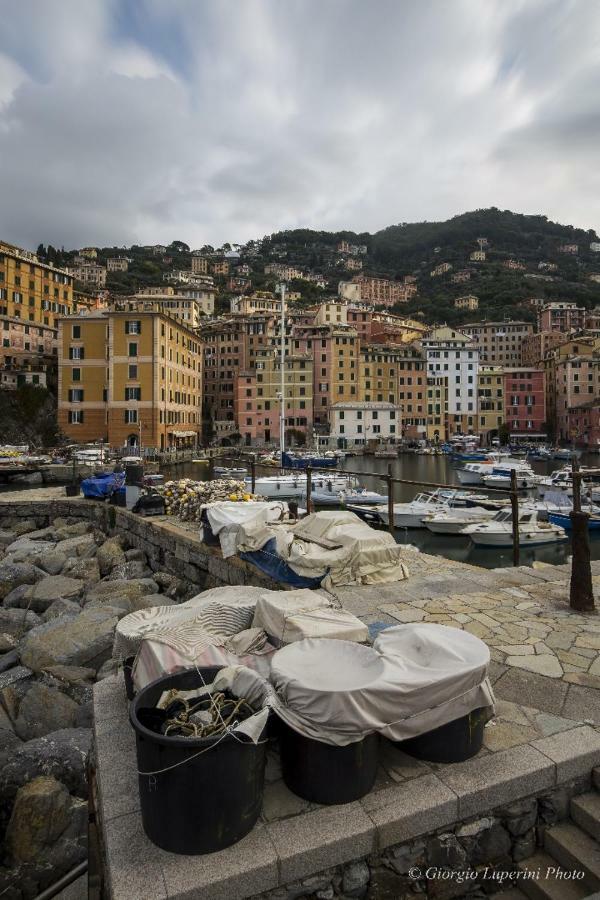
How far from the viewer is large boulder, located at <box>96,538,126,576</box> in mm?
12852

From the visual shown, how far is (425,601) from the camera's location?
5.86 m

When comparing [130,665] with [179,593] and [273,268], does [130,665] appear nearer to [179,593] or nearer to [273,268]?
[179,593]

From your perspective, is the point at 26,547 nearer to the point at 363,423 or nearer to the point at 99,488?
the point at 99,488

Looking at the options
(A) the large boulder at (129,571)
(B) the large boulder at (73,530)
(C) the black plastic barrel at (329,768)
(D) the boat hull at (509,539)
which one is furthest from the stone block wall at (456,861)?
(D) the boat hull at (509,539)

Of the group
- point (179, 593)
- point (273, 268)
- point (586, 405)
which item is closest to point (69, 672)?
point (179, 593)

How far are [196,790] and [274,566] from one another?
15.9ft

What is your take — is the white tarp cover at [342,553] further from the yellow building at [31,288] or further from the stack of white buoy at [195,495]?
the yellow building at [31,288]

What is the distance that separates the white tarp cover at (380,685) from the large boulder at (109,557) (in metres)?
10.9

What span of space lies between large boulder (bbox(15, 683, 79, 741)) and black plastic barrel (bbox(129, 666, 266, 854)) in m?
4.05

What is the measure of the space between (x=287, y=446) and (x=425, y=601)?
210 ft

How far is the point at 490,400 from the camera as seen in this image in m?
82.5

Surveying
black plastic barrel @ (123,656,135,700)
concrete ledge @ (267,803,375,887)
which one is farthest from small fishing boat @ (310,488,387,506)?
concrete ledge @ (267,803,375,887)

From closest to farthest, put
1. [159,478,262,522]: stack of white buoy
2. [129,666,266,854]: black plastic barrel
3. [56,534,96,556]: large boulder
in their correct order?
1. [129,666,266,854]: black plastic barrel
2. [159,478,262,522]: stack of white buoy
3. [56,534,96,556]: large boulder

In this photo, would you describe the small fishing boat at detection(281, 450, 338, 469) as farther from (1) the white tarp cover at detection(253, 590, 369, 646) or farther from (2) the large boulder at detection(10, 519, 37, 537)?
(1) the white tarp cover at detection(253, 590, 369, 646)
